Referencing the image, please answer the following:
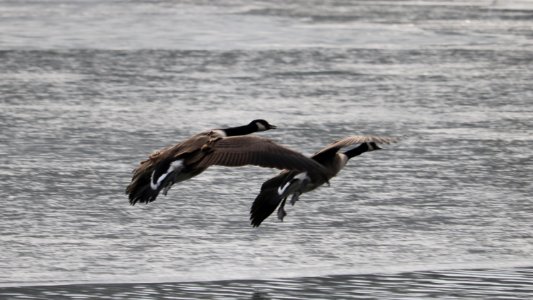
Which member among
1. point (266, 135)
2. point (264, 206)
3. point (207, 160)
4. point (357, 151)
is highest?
point (207, 160)

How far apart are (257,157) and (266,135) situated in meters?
A: 4.75

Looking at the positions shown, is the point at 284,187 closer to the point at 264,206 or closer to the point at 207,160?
the point at 264,206

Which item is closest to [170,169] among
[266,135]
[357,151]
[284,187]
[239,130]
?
[284,187]

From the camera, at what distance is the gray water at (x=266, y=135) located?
316 inches

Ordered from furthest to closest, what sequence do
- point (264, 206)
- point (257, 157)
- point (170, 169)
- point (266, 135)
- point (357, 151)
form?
point (266, 135), point (357, 151), point (170, 169), point (264, 206), point (257, 157)

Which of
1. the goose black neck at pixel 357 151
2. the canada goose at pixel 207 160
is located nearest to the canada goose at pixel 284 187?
the canada goose at pixel 207 160

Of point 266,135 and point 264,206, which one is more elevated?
point 264,206

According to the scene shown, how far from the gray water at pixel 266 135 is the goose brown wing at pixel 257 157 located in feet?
1.70

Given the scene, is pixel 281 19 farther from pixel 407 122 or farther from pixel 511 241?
pixel 511 241

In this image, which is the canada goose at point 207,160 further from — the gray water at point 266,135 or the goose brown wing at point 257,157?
the gray water at point 266,135

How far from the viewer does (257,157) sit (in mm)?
7961

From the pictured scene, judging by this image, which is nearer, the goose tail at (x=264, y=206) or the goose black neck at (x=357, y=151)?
the goose tail at (x=264, y=206)

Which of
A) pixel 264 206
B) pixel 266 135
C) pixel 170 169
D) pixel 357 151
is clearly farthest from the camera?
pixel 266 135

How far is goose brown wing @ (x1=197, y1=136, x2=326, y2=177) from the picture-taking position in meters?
7.89
